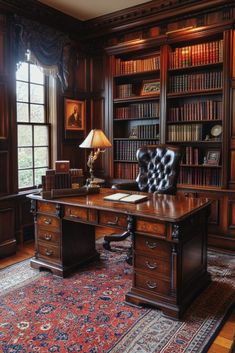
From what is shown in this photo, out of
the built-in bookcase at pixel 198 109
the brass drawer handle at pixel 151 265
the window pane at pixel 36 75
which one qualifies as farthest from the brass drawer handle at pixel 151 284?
the window pane at pixel 36 75

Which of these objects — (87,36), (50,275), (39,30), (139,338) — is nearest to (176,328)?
(139,338)

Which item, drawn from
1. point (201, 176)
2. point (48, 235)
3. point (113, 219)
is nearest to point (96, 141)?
point (113, 219)

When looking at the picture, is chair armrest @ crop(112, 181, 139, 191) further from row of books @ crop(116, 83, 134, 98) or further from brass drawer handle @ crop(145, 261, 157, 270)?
row of books @ crop(116, 83, 134, 98)

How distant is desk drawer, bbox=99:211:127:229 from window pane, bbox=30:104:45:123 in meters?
2.12

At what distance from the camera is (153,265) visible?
236 cm

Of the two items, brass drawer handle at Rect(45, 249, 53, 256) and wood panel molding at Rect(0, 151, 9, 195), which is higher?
wood panel molding at Rect(0, 151, 9, 195)

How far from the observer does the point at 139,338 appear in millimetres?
2051

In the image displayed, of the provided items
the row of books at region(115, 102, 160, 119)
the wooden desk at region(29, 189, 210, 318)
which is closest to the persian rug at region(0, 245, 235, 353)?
the wooden desk at region(29, 189, 210, 318)

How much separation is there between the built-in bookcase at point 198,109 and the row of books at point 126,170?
0.67 m

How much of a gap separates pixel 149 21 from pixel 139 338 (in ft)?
11.8

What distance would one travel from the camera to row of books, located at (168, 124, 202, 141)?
396 centimetres

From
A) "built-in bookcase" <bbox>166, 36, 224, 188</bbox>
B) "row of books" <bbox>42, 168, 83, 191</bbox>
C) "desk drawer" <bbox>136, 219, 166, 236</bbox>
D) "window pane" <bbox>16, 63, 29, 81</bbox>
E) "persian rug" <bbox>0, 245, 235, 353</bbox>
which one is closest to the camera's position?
"persian rug" <bbox>0, 245, 235, 353</bbox>

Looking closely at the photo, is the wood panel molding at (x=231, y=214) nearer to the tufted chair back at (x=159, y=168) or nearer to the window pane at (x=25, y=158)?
the tufted chair back at (x=159, y=168)

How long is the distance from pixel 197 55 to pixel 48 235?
2700 millimetres
